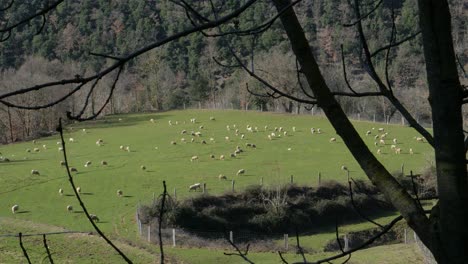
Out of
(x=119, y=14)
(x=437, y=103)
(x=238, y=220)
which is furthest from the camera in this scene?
(x=119, y=14)

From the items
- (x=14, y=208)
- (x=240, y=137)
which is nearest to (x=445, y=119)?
(x=14, y=208)

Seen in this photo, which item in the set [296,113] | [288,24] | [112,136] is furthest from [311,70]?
[296,113]

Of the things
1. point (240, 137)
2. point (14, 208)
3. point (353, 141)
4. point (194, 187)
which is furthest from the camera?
point (240, 137)

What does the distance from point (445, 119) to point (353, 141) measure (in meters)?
0.32

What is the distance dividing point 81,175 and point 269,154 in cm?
1236

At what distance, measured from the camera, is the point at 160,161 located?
39.6m

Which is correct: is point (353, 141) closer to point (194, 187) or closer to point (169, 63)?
point (194, 187)

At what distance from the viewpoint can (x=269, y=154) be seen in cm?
4147

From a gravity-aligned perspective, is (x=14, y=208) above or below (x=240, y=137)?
below

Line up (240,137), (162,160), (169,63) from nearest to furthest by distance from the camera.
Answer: (162,160)
(240,137)
(169,63)

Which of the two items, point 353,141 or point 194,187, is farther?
point 194,187

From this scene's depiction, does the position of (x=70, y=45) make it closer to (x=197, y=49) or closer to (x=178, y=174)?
(x=197, y=49)

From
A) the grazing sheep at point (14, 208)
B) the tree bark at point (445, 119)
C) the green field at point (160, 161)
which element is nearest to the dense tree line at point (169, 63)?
the green field at point (160, 161)

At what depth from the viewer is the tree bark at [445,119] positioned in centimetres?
146
